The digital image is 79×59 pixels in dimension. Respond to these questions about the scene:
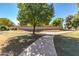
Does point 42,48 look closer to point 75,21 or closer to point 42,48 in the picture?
point 42,48

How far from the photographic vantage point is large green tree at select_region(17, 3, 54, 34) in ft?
7.02

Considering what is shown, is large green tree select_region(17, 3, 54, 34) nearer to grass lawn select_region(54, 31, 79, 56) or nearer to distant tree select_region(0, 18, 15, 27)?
distant tree select_region(0, 18, 15, 27)

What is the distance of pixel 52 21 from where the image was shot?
217 centimetres

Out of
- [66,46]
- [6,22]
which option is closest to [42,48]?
[66,46]

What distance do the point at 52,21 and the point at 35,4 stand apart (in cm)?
33

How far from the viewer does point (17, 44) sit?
2111 millimetres

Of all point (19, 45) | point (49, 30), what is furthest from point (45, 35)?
point (19, 45)

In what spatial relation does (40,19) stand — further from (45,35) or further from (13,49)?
(13,49)

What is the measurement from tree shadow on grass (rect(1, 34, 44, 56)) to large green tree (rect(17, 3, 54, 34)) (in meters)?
0.18

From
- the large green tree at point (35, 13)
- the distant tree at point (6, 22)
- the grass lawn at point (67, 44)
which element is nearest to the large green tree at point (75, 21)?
the grass lawn at point (67, 44)

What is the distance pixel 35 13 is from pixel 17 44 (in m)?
0.48

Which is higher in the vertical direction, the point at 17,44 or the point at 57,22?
the point at 57,22

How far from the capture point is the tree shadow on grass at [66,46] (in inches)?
Result: 81.5

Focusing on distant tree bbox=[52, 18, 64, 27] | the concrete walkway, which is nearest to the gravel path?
the concrete walkway
